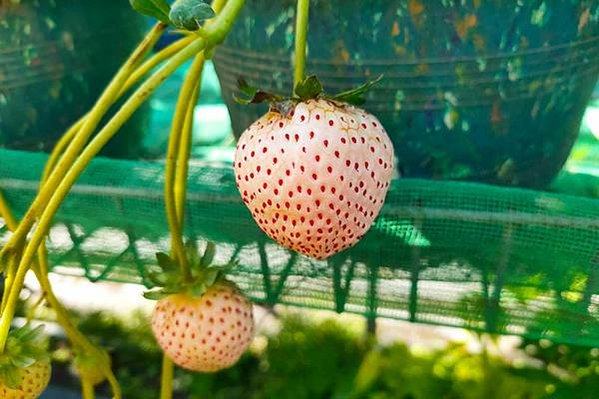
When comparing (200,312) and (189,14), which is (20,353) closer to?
(200,312)

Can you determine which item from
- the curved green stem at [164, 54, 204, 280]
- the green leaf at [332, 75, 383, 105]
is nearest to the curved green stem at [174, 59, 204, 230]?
the curved green stem at [164, 54, 204, 280]

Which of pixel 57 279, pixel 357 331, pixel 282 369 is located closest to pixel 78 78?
pixel 282 369

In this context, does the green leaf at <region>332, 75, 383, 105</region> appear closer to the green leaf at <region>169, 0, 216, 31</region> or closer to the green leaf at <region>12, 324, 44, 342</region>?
the green leaf at <region>169, 0, 216, 31</region>

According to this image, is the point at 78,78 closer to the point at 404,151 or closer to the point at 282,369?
the point at 404,151

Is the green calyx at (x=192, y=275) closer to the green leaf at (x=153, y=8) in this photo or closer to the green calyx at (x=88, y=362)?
the green calyx at (x=88, y=362)

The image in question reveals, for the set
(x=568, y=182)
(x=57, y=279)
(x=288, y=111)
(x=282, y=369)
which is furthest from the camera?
(x=57, y=279)

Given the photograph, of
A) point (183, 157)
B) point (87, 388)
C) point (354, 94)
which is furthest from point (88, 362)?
point (354, 94)
